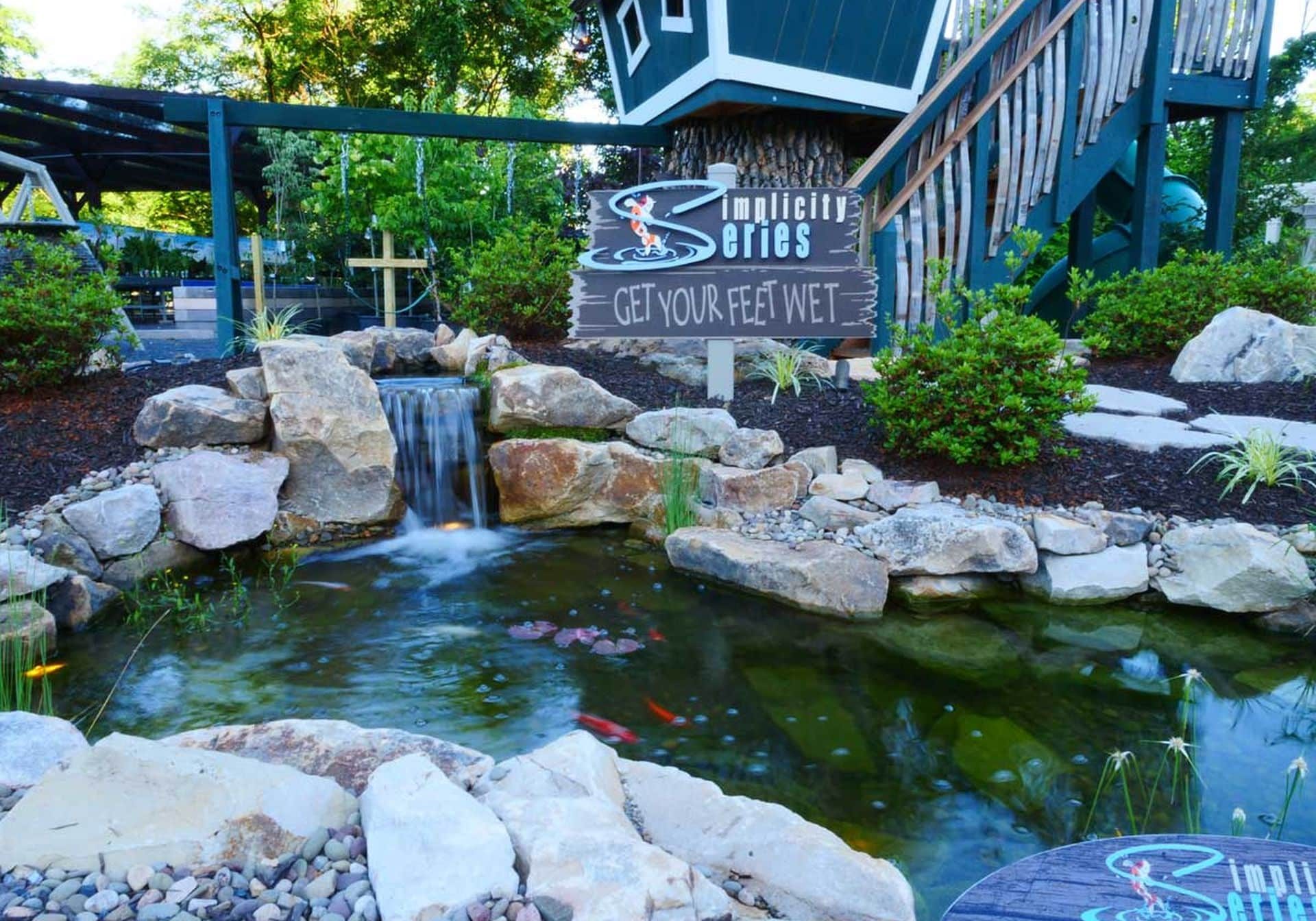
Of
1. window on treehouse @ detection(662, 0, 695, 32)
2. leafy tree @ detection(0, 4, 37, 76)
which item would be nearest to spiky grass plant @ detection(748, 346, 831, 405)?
window on treehouse @ detection(662, 0, 695, 32)

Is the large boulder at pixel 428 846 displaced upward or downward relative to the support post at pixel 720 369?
downward

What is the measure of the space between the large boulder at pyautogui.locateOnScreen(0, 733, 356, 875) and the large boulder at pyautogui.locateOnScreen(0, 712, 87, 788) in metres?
0.32

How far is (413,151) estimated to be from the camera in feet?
38.2

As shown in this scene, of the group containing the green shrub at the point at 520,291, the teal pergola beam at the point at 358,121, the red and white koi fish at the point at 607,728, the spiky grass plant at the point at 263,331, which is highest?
the teal pergola beam at the point at 358,121

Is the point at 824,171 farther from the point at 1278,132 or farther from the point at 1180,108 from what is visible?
the point at 1278,132

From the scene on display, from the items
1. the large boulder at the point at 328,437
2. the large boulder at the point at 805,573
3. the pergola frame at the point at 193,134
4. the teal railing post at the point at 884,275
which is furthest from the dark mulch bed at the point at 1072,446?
the pergola frame at the point at 193,134

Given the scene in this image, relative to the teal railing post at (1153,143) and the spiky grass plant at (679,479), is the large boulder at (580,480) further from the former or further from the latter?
the teal railing post at (1153,143)

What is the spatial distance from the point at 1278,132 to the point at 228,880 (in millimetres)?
14738

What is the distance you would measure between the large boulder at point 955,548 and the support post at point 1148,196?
513cm

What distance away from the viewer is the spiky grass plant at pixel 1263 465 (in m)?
5.00

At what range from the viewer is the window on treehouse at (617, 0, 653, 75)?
8.88 meters

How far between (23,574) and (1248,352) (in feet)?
24.9

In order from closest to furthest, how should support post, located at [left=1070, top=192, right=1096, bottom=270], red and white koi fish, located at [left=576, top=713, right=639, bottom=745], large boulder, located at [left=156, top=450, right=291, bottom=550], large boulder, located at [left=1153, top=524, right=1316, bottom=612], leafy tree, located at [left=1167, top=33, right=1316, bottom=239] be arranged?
red and white koi fish, located at [left=576, top=713, right=639, bottom=745]
large boulder, located at [left=1153, top=524, right=1316, bottom=612]
large boulder, located at [left=156, top=450, right=291, bottom=550]
support post, located at [left=1070, top=192, right=1096, bottom=270]
leafy tree, located at [left=1167, top=33, right=1316, bottom=239]

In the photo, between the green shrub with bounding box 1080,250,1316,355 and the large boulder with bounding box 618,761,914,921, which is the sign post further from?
the large boulder with bounding box 618,761,914,921
